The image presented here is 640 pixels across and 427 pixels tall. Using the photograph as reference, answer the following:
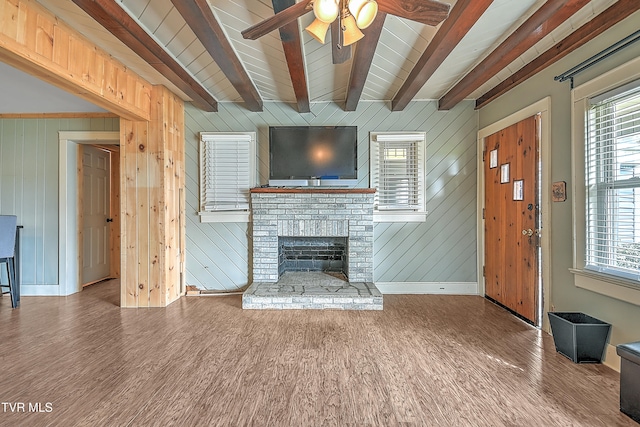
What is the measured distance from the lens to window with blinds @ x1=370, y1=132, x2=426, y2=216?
400 cm

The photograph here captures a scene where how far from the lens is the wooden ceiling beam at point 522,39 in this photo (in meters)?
2.02

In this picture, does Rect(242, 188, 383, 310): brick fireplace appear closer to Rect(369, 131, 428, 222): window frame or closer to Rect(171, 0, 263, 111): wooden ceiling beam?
Rect(369, 131, 428, 222): window frame

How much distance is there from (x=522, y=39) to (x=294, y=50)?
1.83 m

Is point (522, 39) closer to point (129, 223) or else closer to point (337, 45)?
point (337, 45)

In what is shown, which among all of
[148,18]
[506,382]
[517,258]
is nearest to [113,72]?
[148,18]

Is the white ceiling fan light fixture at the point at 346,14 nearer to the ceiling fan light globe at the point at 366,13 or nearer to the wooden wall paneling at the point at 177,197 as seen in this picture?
the ceiling fan light globe at the point at 366,13

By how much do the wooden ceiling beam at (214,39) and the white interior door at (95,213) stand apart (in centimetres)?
306

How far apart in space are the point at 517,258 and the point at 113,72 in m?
4.52

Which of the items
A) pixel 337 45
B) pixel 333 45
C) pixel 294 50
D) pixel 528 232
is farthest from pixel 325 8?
pixel 528 232

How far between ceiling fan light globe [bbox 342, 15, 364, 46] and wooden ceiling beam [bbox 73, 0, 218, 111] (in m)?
1.55

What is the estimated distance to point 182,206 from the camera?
3977 mm

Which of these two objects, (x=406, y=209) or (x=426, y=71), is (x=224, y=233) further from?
(x=426, y=71)

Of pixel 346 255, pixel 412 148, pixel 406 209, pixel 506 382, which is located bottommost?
pixel 506 382

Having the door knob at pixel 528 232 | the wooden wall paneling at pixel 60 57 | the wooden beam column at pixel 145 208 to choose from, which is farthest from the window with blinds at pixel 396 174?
the wooden wall paneling at pixel 60 57
